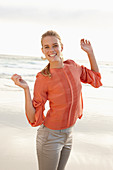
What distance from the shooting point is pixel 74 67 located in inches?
83.2

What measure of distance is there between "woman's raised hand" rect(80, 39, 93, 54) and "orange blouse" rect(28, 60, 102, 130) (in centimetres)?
22

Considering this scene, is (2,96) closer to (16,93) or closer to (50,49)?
(16,93)

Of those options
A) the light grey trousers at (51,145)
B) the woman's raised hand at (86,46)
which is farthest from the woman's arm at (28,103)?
the woman's raised hand at (86,46)

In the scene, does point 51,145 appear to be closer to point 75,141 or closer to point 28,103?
point 28,103

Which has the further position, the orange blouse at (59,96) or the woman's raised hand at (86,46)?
the woman's raised hand at (86,46)

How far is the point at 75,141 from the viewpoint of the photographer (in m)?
4.27

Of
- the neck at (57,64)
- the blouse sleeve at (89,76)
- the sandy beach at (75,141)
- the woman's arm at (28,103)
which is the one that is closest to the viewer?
the woman's arm at (28,103)

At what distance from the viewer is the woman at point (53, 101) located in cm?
197

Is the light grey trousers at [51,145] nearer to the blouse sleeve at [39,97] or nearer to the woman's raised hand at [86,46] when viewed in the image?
the blouse sleeve at [39,97]

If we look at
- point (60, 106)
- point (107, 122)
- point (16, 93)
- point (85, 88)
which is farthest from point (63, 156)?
point (85, 88)

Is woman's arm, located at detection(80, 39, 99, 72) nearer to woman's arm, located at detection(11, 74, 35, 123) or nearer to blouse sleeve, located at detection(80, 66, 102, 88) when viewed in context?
blouse sleeve, located at detection(80, 66, 102, 88)

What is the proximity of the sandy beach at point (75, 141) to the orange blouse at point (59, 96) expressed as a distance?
5.29ft

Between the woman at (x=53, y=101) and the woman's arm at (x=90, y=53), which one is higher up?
the woman's arm at (x=90, y=53)

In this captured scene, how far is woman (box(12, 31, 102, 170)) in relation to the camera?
6.48 ft
